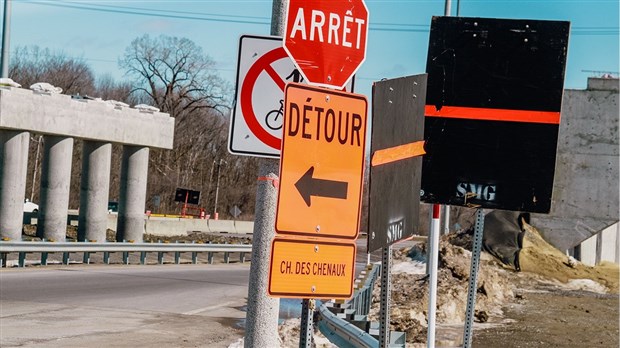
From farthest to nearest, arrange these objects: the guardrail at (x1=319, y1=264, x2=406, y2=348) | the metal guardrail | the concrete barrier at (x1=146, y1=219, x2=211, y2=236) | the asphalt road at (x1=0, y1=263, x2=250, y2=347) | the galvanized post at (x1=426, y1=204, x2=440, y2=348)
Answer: the concrete barrier at (x1=146, y1=219, x2=211, y2=236) < the asphalt road at (x1=0, y1=263, x2=250, y2=347) < the metal guardrail < the guardrail at (x1=319, y1=264, x2=406, y2=348) < the galvanized post at (x1=426, y1=204, x2=440, y2=348)

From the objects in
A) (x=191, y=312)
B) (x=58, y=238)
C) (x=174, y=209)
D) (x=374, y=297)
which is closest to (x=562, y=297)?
(x=374, y=297)

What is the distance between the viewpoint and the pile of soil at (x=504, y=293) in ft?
59.3

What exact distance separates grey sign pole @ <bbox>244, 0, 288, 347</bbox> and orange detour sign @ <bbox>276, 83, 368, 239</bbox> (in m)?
1.46

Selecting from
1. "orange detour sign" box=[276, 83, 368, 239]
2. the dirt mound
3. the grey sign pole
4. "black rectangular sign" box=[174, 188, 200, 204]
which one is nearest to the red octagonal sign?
→ "orange detour sign" box=[276, 83, 368, 239]

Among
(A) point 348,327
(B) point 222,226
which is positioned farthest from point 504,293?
(B) point 222,226

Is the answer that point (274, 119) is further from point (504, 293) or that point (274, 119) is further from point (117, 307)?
point (504, 293)

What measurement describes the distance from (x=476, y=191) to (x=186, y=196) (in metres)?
76.9

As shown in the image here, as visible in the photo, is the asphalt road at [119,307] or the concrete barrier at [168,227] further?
the concrete barrier at [168,227]

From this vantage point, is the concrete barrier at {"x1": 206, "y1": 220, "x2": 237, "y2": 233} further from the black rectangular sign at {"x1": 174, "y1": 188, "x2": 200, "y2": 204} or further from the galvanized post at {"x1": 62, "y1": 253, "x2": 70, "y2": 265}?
the galvanized post at {"x1": 62, "y1": 253, "x2": 70, "y2": 265}

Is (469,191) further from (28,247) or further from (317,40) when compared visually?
(28,247)

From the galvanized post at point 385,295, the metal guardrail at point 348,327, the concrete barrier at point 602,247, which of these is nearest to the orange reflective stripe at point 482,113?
Answer: the galvanized post at point 385,295

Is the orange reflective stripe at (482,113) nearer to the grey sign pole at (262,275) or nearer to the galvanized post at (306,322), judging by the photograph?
the grey sign pole at (262,275)

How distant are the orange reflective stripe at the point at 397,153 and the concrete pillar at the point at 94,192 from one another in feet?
115

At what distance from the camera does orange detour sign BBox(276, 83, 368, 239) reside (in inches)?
222
